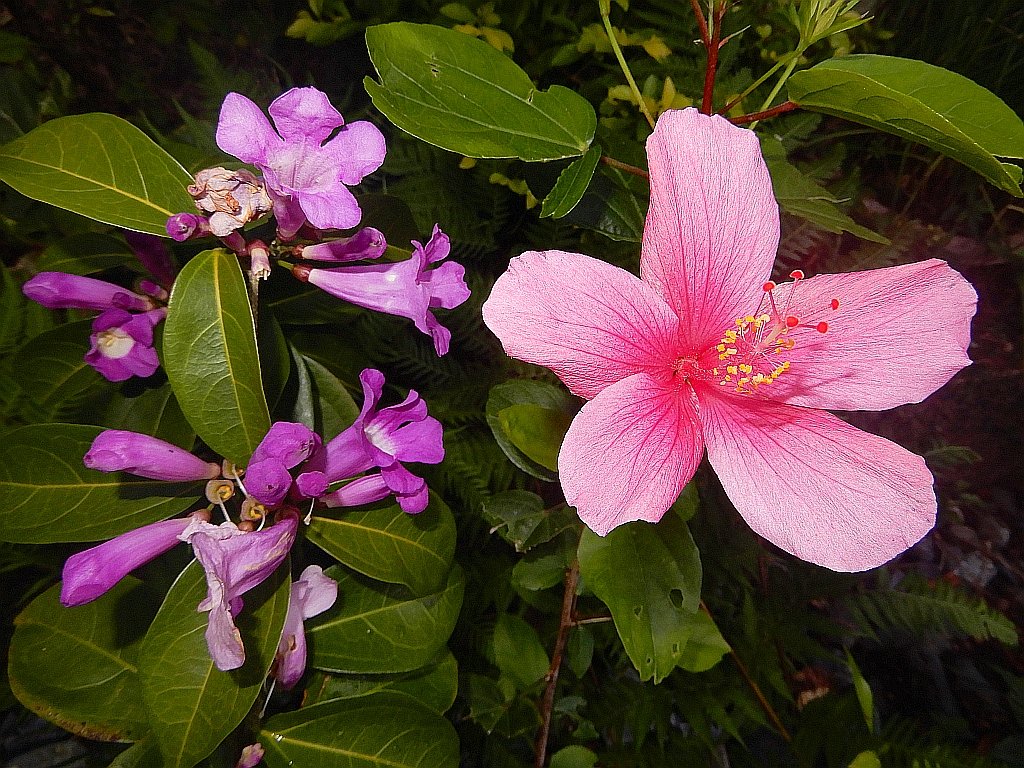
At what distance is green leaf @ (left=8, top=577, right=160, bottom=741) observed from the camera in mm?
854

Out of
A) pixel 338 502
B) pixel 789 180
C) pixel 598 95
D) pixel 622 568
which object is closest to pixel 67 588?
pixel 338 502

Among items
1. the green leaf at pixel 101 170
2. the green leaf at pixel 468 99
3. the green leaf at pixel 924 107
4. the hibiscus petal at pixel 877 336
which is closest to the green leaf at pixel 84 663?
the green leaf at pixel 101 170

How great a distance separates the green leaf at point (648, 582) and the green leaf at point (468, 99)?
438 mm

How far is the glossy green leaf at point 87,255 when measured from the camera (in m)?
0.89

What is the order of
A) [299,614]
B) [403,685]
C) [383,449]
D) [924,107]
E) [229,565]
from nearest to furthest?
[924,107]
[229,565]
[383,449]
[299,614]
[403,685]

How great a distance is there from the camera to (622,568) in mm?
777

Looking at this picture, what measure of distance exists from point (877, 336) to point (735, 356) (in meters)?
0.13

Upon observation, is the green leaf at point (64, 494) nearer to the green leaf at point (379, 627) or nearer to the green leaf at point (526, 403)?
the green leaf at point (379, 627)

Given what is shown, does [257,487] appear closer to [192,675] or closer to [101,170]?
[192,675]

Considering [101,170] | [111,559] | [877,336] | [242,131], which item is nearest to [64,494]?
[111,559]

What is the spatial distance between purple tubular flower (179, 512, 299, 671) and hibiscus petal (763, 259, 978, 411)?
0.53 m

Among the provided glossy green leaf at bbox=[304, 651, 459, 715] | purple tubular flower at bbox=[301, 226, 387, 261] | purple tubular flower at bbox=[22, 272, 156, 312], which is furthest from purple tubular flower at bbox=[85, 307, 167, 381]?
glossy green leaf at bbox=[304, 651, 459, 715]

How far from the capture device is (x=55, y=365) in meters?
0.92

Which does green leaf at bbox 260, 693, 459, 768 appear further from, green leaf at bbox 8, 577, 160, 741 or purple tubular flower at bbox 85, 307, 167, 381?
purple tubular flower at bbox 85, 307, 167, 381
